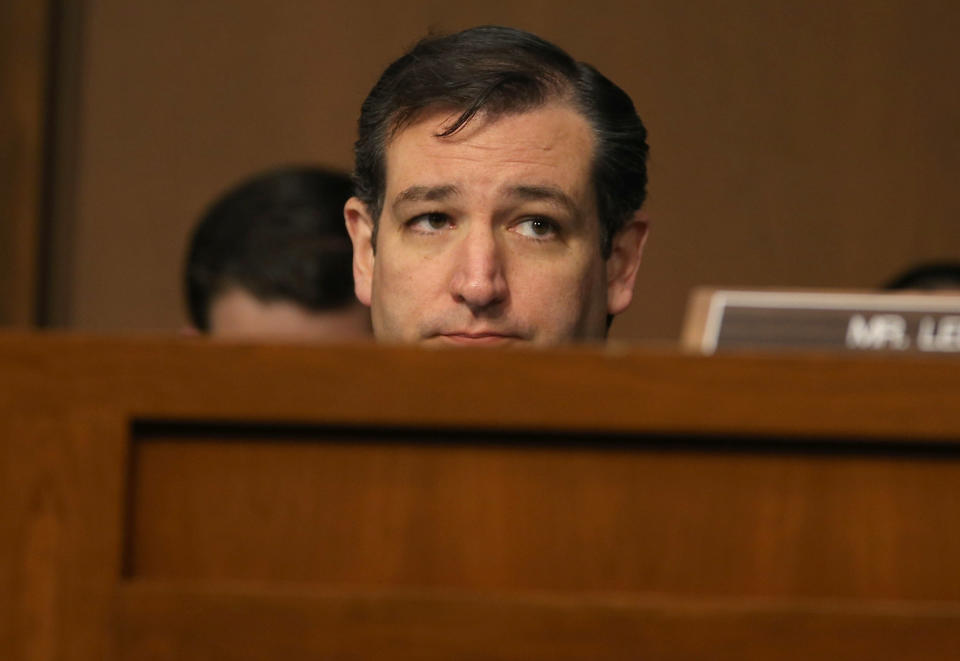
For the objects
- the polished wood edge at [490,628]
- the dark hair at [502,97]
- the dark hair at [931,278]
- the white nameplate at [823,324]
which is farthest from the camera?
the dark hair at [931,278]

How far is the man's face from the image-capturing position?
145 centimetres

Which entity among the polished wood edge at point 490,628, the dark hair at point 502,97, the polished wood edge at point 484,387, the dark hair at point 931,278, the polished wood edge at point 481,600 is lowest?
the polished wood edge at point 490,628

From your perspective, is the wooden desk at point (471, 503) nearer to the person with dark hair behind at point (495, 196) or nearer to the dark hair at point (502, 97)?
the person with dark hair behind at point (495, 196)

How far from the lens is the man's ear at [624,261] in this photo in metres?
1.65

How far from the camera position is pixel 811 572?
86 cm

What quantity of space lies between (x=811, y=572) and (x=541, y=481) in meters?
0.16

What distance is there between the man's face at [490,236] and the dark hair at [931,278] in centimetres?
125

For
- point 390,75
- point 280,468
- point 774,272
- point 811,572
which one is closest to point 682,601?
point 811,572

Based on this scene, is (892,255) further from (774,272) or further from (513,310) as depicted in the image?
(513,310)

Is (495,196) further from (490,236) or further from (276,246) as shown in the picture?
(276,246)

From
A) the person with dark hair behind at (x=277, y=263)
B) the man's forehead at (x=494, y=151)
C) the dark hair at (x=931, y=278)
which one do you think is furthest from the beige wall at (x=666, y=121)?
the man's forehead at (x=494, y=151)

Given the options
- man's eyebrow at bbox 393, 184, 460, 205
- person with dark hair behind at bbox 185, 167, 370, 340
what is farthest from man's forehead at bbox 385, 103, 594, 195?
person with dark hair behind at bbox 185, 167, 370, 340

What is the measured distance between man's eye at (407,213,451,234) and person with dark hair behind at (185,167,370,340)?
0.83 meters

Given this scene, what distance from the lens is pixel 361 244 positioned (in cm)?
167
